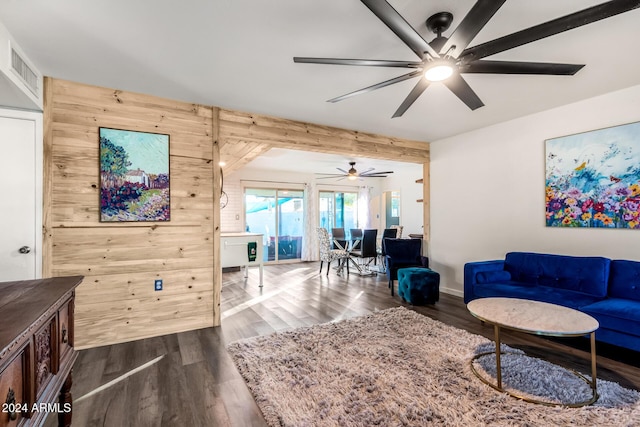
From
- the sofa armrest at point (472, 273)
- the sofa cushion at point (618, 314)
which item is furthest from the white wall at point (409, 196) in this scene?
the sofa cushion at point (618, 314)

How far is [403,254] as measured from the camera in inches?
188

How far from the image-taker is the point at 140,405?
191 centimetres

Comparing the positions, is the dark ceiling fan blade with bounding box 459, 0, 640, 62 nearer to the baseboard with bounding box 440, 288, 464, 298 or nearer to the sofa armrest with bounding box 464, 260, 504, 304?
the sofa armrest with bounding box 464, 260, 504, 304

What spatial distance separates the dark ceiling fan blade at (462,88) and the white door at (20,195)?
3.57 meters

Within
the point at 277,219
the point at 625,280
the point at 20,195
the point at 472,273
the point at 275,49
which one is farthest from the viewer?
the point at 277,219

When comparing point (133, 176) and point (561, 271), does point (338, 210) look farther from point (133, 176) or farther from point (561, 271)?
point (133, 176)

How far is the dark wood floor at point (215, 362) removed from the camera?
184 cm

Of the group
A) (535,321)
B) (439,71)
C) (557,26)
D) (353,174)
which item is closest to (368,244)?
(353,174)

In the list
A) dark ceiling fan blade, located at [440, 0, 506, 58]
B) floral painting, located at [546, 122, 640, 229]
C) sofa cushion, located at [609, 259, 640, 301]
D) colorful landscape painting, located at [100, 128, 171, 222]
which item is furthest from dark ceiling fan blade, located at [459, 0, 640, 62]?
colorful landscape painting, located at [100, 128, 171, 222]

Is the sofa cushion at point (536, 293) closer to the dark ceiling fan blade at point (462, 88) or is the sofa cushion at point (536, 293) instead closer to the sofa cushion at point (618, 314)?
the sofa cushion at point (618, 314)

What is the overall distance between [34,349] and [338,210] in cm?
809

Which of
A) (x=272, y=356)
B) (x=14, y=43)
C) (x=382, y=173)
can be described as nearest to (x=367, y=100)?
(x=272, y=356)

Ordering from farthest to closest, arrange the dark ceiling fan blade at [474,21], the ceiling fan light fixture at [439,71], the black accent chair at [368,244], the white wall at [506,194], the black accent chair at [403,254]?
the black accent chair at [368,244] < the black accent chair at [403,254] < the white wall at [506,194] < the ceiling fan light fixture at [439,71] < the dark ceiling fan blade at [474,21]

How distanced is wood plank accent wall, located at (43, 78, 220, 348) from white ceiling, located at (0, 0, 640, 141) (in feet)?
0.83
